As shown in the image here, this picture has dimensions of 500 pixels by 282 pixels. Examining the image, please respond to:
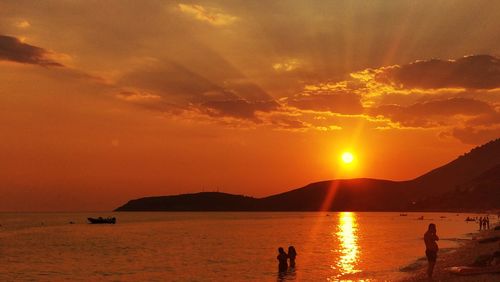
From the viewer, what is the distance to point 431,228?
1075 inches

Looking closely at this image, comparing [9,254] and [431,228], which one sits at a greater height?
[431,228]

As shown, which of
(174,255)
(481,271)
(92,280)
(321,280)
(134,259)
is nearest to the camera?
(481,271)

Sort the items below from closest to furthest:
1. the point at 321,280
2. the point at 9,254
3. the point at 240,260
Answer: the point at 321,280 → the point at 240,260 → the point at 9,254

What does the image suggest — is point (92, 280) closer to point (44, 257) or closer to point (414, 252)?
point (44, 257)

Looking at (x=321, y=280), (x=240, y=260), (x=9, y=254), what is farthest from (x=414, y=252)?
(x=9, y=254)

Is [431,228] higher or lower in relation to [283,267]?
higher

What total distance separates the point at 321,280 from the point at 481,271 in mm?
12934

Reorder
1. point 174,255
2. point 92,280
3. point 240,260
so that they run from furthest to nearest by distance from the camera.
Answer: point 174,255 → point 240,260 → point 92,280

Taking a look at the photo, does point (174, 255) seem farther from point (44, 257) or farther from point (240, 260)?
point (44, 257)

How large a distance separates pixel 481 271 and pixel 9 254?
6363 cm

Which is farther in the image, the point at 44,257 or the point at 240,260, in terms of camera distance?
the point at 44,257

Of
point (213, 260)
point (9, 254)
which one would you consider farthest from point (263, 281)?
point (9, 254)

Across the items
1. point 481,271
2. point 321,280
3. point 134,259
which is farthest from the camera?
point 134,259

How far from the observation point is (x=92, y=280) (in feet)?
141
